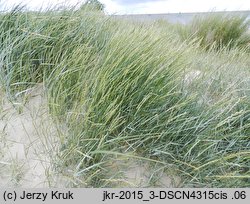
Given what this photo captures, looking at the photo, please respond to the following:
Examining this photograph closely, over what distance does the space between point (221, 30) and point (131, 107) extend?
12.5 ft

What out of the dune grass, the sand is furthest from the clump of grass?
the sand

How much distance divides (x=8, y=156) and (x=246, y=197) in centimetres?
125

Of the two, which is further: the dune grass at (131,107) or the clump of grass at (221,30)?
the clump of grass at (221,30)

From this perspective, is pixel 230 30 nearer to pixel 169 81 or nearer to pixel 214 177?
pixel 169 81

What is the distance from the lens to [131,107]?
1513 mm

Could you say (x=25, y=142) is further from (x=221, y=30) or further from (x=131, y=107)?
(x=221, y=30)

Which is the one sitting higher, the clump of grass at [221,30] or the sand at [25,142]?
the clump of grass at [221,30]

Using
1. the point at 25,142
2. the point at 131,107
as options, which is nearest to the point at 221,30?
the point at 131,107

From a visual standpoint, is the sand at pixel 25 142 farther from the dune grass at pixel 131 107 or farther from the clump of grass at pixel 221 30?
the clump of grass at pixel 221 30

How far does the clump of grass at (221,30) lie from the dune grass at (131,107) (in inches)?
110

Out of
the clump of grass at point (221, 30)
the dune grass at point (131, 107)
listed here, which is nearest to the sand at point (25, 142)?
the dune grass at point (131, 107)

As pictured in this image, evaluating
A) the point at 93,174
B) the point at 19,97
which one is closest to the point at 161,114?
the point at 93,174

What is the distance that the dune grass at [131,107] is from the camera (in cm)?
135

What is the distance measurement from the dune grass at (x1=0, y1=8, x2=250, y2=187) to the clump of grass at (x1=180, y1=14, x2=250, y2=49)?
281cm
